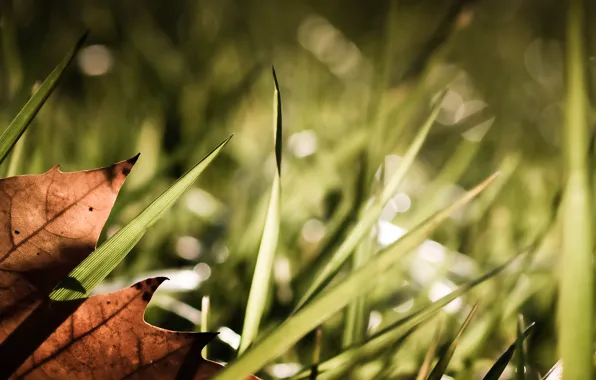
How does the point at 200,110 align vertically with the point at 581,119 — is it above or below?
above

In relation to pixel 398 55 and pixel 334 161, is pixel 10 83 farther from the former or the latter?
pixel 398 55

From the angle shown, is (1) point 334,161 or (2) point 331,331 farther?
(1) point 334,161

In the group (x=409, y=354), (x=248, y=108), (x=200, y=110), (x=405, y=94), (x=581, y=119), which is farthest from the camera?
(x=248, y=108)

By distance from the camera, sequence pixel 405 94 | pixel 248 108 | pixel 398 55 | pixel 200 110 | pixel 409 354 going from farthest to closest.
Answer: pixel 398 55 < pixel 248 108 < pixel 200 110 < pixel 405 94 < pixel 409 354

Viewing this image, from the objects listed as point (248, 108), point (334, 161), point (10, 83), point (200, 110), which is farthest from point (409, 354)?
point (248, 108)

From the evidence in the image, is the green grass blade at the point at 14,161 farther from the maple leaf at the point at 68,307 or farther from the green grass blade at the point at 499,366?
the green grass blade at the point at 499,366

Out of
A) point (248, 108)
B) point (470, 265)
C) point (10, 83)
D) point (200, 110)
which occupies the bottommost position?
point (470, 265)
